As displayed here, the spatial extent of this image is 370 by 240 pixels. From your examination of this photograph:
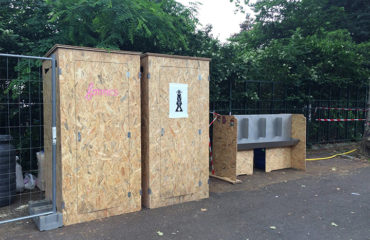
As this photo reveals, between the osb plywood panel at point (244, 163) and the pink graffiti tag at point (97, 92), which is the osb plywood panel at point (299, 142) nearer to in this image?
the osb plywood panel at point (244, 163)

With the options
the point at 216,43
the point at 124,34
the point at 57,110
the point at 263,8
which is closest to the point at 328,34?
the point at 263,8

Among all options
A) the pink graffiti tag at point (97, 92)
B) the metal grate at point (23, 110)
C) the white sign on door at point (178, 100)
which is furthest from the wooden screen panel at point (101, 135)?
the metal grate at point (23, 110)

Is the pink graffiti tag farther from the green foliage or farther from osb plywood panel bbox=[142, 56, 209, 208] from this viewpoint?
the green foliage

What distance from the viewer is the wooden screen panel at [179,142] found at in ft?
16.8

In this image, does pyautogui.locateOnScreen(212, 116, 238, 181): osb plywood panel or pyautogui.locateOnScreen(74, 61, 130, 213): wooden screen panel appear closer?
pyautogui.locateOnScreen(74, 61, 130, 213): wooden screen panel

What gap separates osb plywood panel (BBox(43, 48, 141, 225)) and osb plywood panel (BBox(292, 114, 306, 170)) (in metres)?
4.89

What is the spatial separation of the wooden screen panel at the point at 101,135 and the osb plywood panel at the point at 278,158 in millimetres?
4401

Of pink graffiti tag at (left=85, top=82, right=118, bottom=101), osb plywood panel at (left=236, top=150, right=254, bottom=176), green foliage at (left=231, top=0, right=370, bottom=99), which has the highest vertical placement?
green foliage at (left=231, top=0, right=370, bottom=99)

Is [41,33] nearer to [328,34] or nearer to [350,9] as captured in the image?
[328,34]

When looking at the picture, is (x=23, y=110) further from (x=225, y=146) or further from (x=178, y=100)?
(x=225, y=146)

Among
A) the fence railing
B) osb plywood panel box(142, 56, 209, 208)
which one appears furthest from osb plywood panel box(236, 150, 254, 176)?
osb plywood panel box(142, 56, 209, 208)

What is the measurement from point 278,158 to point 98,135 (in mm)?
5246

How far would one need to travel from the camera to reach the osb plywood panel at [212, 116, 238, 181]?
6673 millimetres

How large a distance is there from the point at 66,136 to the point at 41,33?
348 cm
